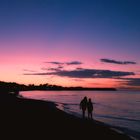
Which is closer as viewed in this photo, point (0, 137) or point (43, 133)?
point (0, 137)

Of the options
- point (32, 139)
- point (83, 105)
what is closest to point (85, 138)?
point (32, 139)

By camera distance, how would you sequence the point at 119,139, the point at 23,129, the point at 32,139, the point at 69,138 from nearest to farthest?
1. the point at 32,139
2. the point at 69,138
3. the point at 119,139
4. the point at 23,129

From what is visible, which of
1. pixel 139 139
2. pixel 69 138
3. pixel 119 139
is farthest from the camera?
pixel 139 139

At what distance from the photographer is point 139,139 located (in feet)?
71.4

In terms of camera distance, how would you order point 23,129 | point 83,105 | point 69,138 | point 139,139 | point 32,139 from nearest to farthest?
point 32,139 → point 69,138 → point 23,129 → point 139,139 → point 83,105

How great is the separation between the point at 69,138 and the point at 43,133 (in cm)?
220

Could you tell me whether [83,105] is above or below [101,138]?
above

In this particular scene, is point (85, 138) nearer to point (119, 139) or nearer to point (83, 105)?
point (119, 139)

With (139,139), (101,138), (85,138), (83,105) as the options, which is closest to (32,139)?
(85,138)

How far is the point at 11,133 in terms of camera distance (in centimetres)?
1733

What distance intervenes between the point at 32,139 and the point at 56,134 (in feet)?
9.37

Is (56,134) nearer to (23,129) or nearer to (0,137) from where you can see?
(23,129)

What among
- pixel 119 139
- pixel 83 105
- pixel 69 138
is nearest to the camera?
pixel 69 138

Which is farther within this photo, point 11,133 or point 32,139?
point 11,133
